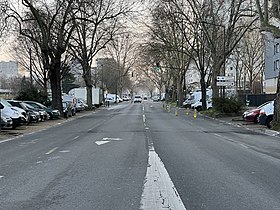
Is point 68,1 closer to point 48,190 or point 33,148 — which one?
point 33,148

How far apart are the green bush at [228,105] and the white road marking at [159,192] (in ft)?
88.9

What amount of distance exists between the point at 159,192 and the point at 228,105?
29983 mm

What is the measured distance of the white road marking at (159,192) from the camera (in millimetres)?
6914

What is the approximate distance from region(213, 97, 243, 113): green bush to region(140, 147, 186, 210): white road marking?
2710cm

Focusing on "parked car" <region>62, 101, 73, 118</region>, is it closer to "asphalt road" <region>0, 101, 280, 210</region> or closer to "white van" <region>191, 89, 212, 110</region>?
"white van" <region>191, 89, 212, 110</region>

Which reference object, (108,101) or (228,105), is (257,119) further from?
(108,101)

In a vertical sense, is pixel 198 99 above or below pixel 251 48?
below

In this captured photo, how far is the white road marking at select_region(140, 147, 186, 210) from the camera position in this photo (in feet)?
22.7

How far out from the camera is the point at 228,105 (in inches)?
1458

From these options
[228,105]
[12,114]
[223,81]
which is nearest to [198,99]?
[223,81]

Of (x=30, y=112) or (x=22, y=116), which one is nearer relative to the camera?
(x=22, y=116)

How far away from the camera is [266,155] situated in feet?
43.8

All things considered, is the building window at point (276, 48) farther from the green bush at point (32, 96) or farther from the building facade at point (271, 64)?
the green bush at point (32, 96)

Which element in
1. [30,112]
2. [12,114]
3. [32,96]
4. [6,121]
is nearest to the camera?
[6,121]
